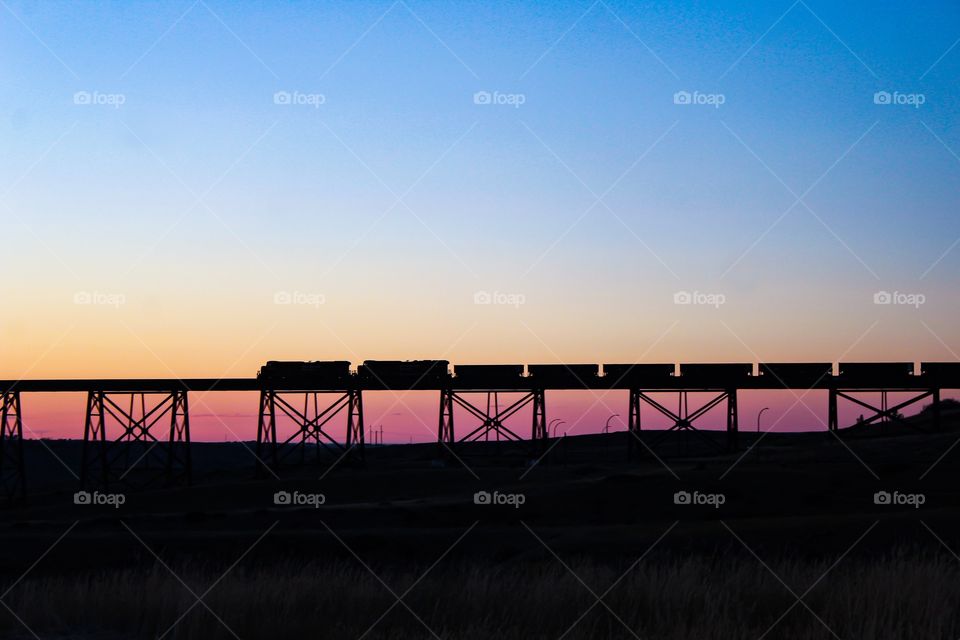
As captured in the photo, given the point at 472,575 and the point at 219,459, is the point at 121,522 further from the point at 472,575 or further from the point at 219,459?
the point at 219,459

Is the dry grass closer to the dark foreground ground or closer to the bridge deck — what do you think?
the dark foreground ground

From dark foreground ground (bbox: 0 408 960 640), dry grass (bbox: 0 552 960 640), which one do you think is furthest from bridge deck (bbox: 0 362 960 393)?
dry grass (bbox: 0 552 960 640)

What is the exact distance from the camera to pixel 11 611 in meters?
12.6

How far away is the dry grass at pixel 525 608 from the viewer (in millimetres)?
11414

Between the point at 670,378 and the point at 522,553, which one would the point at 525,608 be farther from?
the point at 670,378

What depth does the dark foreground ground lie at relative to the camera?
473 inches

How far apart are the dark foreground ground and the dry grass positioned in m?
0.04

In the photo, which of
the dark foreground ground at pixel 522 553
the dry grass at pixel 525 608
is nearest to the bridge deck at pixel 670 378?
the dark foreground ground at pixel 522 553

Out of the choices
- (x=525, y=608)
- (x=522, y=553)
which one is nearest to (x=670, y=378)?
(x=522, y=553)

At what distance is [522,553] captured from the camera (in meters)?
22.3

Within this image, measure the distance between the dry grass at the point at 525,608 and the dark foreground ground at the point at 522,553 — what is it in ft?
0.12

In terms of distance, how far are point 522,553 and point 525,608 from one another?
32.4 feet

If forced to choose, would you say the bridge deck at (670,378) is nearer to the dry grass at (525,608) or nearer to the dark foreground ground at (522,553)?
the dark foreground ground at (522,553)

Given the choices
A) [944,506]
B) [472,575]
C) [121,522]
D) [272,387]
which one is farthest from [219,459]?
[472,575]
